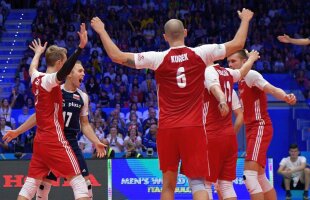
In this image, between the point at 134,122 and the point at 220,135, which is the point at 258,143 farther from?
the point at 134,122

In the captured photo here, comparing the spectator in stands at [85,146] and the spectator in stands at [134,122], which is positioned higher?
the spectator in stands at [134,122]

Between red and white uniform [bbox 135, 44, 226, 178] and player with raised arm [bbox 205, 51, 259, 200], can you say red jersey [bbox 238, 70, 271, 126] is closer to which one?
player with raised arm [bbox 205, 51, 259, 200]

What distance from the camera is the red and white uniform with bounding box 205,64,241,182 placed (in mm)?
8867

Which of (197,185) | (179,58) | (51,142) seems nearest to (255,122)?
(197,185)

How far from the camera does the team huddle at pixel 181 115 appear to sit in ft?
25.4

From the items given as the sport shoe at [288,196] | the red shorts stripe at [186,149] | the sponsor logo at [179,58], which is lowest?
the sport shoe at [288,196]

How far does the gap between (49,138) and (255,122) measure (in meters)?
3.08

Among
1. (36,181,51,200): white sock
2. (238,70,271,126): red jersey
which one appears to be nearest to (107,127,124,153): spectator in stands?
(238,70,271,126): red jersey

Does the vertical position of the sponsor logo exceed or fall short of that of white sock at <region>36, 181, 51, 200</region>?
it exceeds it

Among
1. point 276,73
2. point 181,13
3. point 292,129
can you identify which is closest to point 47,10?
point 181,13

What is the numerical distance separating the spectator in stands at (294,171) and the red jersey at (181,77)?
9.05m

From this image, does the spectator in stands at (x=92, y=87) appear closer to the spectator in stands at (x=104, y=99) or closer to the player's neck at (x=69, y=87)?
the spectator in stands at (x=104, y=99)

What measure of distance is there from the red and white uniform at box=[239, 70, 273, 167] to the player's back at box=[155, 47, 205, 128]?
2.35m

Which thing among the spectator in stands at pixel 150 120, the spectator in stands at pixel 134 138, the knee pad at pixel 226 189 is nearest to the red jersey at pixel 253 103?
the knee pad at pixel 226 189
